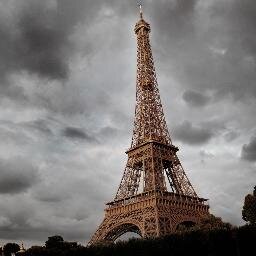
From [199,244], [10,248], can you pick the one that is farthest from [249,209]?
[10,248]

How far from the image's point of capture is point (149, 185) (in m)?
65.6

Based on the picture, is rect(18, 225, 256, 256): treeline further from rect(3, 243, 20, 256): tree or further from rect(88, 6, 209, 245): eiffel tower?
rect(3, 243, 20, 256): tree

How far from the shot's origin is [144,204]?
61.3 meters

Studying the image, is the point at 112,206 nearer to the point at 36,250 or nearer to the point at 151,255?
the point at 36,250

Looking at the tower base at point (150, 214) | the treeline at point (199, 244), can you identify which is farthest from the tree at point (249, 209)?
the treeline at point (199, 244)

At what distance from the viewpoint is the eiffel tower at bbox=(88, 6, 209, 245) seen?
60094mm

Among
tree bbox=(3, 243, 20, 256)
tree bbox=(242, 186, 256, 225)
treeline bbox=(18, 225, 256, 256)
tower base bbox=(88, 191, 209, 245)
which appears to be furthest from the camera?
tree bbox=(3, 243, 20, 256)

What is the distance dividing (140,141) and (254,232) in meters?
34.7

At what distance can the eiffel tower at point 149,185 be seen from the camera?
197ft

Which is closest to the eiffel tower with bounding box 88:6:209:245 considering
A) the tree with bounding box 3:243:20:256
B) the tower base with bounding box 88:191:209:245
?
the tower base with bounding box 88:191:209:245

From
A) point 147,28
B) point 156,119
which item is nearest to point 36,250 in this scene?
point 156,119

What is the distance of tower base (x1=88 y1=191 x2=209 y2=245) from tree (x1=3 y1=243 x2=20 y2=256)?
18.7 meters

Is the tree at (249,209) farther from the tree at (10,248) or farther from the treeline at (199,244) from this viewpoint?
the tree at (10,248)

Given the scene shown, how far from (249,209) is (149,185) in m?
16.7
